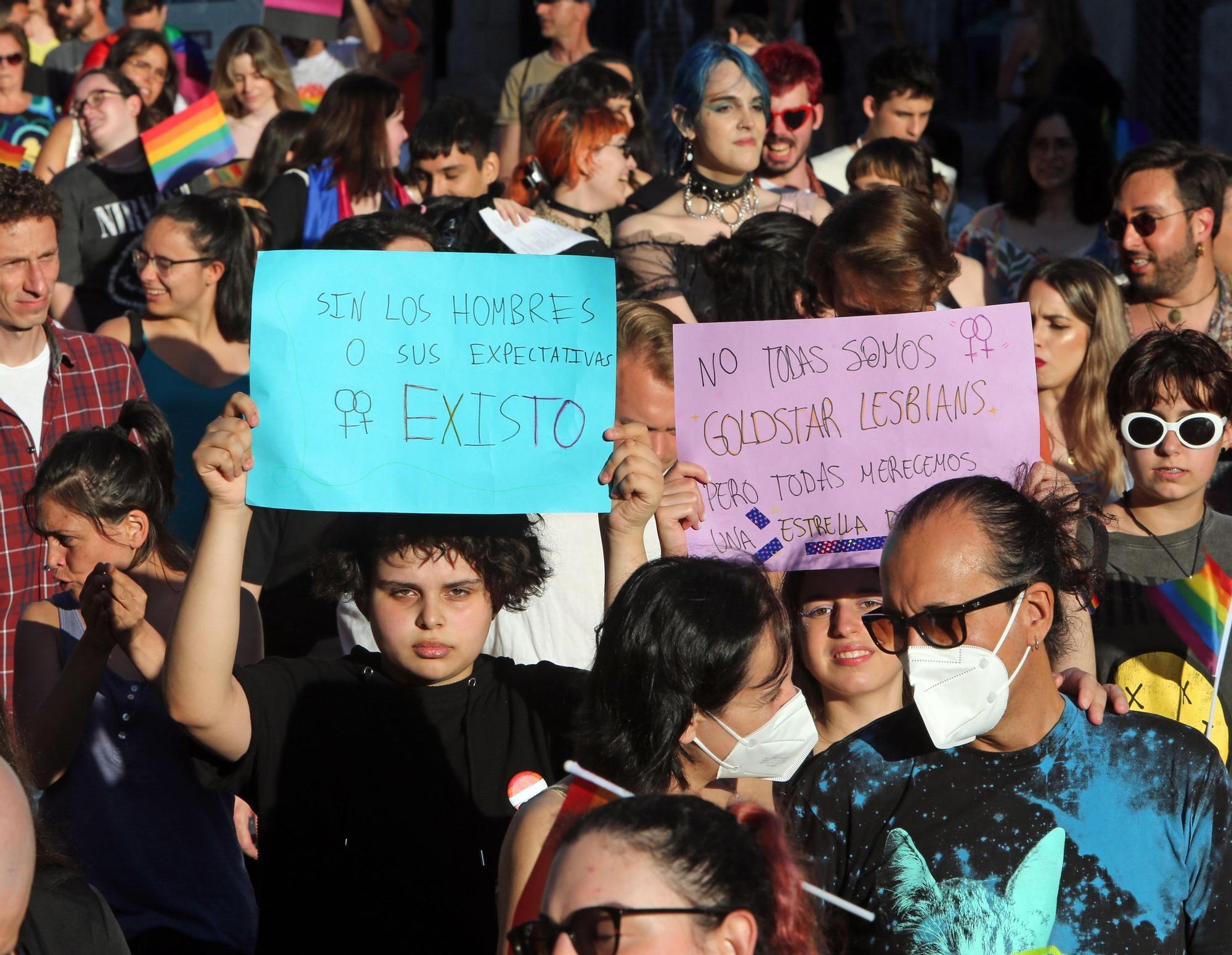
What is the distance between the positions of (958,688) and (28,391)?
10.5 feet

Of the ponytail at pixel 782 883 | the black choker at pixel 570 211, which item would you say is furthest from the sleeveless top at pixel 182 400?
the ponytail at pixel 782 883

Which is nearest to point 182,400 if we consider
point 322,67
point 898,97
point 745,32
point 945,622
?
point 945,622

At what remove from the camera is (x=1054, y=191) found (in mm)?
6996

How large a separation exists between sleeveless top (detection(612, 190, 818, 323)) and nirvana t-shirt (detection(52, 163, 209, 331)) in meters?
2.21

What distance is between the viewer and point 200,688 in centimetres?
287

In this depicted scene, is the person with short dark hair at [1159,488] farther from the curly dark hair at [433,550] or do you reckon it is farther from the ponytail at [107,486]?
the ponytail at [107,486]

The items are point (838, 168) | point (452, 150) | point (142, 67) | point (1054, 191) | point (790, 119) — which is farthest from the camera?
point (142, 67)

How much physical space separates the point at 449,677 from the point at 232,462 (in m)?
0.61

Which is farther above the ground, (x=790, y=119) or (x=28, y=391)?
(x=790, y=119)

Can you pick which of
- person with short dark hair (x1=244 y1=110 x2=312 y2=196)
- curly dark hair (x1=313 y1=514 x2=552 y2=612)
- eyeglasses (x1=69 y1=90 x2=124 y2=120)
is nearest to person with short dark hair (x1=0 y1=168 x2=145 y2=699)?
curly dark hair (x1=313 y1=514 x2=552 y2=612)

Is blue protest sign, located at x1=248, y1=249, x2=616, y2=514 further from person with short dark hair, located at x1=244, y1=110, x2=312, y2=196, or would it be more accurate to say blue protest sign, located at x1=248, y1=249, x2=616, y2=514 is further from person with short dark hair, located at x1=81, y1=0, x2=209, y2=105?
person with short dark hair, located at x1=81, y1=0, x2=209, y2=105

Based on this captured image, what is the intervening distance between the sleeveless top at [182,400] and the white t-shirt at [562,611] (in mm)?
1345

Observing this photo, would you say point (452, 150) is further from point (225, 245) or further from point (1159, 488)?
point (1159, 488)

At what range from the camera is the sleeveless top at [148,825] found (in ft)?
11.0
